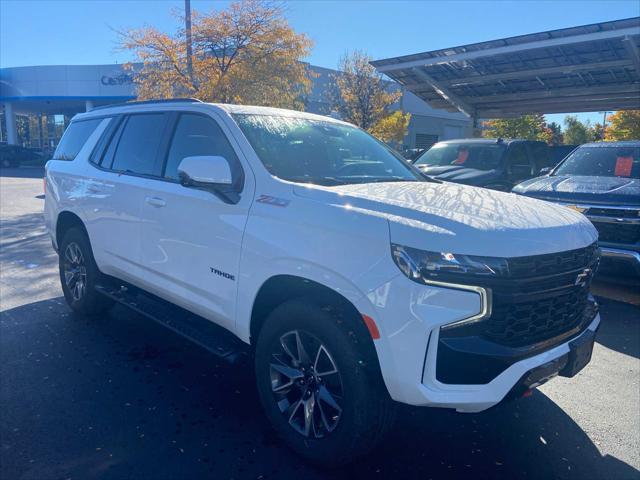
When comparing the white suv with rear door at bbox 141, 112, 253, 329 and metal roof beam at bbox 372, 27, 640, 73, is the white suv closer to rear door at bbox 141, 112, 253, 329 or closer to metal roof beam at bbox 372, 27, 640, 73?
rear door at bbox 141, 112, 253, 329

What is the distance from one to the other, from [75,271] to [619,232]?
18.8 feet

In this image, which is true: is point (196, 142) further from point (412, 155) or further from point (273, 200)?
point (412, 155)

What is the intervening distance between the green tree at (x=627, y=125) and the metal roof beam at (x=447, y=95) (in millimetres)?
10523

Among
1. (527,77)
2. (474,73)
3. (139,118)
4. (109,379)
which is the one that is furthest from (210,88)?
(109,379)

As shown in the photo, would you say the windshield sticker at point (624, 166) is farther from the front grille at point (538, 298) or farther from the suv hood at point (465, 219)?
the front grille at point (538, 298)

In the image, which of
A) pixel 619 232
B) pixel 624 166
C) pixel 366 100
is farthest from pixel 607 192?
pixel 366 100

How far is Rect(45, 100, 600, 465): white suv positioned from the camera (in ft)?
7.62

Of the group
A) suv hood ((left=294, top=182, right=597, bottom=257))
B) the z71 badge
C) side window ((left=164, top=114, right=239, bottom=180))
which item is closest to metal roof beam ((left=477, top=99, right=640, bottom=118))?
suv hood ((left=294, top=182, right=597, bottom=257))

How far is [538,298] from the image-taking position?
2.47 metres

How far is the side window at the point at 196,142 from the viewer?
3.44 metres

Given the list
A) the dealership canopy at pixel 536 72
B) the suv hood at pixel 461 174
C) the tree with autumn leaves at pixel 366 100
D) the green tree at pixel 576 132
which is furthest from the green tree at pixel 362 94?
the green tree at pixel 576 132

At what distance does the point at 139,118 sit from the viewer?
4375mm

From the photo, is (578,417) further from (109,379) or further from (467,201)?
(109,379)

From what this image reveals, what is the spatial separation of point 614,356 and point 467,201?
267 cm
